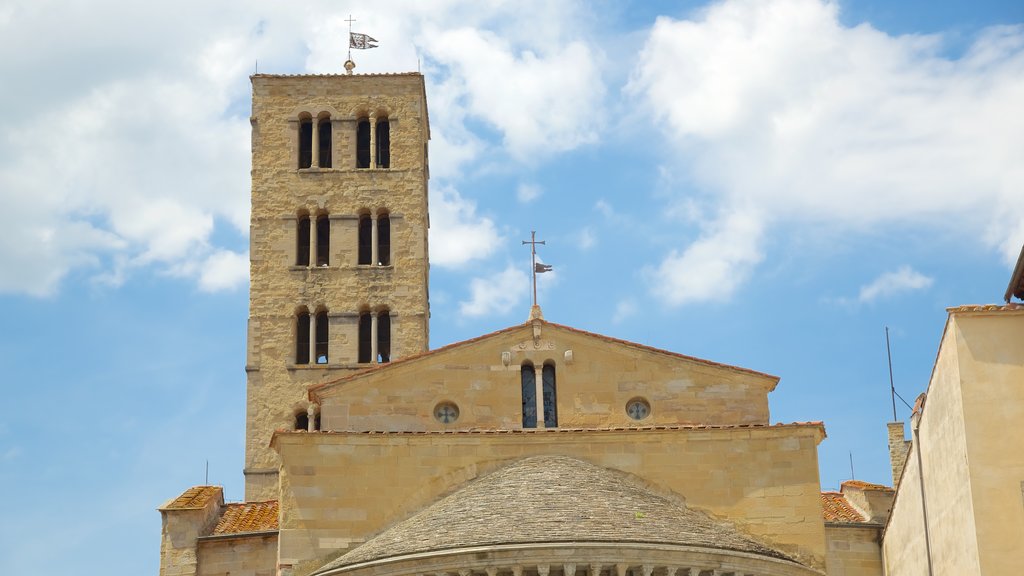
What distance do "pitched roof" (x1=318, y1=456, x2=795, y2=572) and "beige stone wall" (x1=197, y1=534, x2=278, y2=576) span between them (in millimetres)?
3591

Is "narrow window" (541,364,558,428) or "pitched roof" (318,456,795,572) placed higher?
"narrow window" (541,364,558,428)

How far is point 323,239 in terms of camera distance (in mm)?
44969

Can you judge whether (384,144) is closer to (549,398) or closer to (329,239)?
(329,239)

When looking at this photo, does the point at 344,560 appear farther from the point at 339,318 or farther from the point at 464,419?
the point at 339,318

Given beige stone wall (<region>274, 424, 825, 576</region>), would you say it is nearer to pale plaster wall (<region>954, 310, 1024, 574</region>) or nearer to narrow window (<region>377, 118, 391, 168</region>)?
pale plaster wall (<region>954, 310, 1024, 574</region>)

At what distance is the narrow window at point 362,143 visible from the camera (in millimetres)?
45969

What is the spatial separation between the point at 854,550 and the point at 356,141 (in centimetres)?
2095

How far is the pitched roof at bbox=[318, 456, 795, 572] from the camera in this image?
25875 mm

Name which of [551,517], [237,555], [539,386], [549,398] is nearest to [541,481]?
[551,517]

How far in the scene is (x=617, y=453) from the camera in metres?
29.6

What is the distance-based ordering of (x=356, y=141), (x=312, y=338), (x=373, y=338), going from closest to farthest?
(x=312, y=338)
(x=373, y=338)
(x=356, y=141)

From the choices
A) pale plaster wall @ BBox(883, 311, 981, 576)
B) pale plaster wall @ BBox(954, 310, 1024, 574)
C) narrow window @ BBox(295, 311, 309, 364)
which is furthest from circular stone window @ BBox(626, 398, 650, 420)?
narrow window @ BBox(295, 311, 309, 364)

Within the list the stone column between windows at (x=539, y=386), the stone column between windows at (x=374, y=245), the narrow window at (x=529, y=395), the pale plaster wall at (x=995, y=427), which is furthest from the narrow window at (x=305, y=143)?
the pale plaster wall at (x=995, y=427)

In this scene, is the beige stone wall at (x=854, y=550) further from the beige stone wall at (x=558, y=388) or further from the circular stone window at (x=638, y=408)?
the circular stone window at (x=638, y=408)
